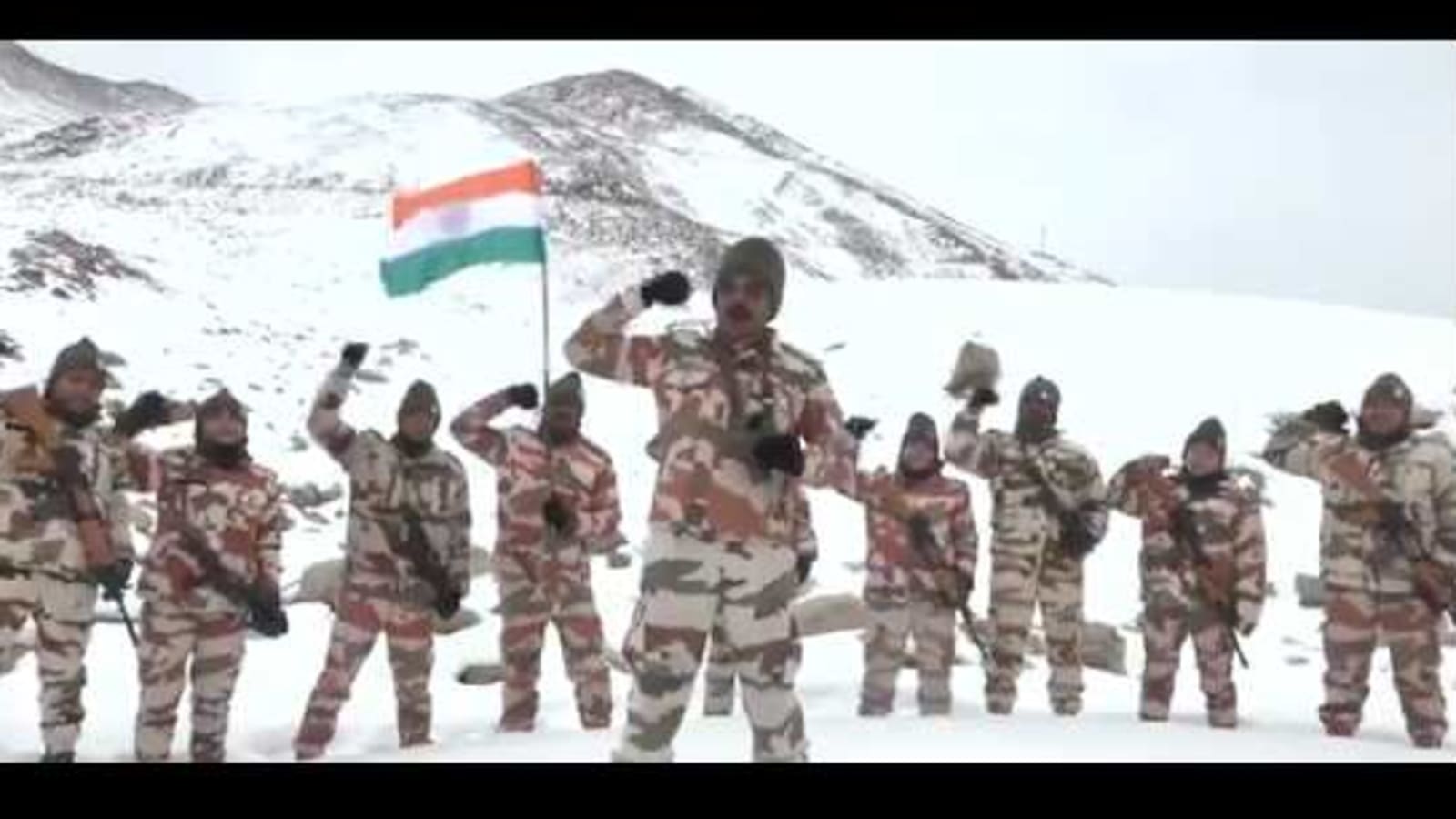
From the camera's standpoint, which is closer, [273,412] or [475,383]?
[273,412]

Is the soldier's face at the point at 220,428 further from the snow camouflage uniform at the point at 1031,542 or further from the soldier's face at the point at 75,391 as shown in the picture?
the snow camouflage uniform at the point at 1031,542

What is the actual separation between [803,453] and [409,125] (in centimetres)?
4840

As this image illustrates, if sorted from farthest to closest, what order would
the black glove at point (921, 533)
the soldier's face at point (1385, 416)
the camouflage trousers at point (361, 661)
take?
the black glove at point (921, 533), the soldier's face at point (1385, 416), the camouflage trousers at point (361, 661)

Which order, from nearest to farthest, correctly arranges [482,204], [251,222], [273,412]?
[482,204], [273,412], [251,222]

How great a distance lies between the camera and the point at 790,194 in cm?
5666

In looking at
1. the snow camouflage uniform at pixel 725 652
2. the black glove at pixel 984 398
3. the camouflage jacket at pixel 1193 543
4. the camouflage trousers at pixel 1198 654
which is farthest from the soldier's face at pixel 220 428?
the camouflage trousers at pixel 1198 654

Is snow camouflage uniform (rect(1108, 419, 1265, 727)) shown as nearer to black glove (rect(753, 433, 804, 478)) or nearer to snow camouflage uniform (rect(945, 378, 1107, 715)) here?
snow camouflage uniform (rect(945, 378, 1107, 715))

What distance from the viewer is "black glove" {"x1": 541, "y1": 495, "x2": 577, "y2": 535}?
27.6 ft

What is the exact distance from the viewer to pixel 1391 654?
26.9 ft

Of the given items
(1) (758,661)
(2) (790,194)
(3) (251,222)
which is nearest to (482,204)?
(1) (758,661)

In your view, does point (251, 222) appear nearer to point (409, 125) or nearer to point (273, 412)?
point (273, 412)

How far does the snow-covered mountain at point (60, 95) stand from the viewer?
57.7 m

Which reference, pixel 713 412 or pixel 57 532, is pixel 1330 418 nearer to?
pixel 713 412

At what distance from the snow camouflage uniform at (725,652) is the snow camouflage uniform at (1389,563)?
2810mm
